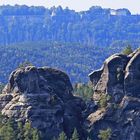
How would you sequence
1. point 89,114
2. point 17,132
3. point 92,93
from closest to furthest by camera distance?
1. point 17,132
2. point 89,114
3. point 92,93

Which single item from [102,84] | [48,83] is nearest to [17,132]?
[48,83]

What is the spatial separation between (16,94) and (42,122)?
8973mm

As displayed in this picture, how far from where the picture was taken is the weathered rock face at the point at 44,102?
127m

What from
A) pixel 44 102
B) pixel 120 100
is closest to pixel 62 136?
pixel 44 102

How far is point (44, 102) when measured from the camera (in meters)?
128

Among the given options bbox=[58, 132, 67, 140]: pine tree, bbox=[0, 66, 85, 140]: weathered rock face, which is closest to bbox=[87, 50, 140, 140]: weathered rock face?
bbox=[0, 66, 85, 140]: weathered rock face

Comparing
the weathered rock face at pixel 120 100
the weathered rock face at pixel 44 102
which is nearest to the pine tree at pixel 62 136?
the weathered rock face at pixel 44 102

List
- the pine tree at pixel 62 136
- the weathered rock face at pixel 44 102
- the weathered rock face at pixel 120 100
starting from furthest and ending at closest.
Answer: the weathered rock face at pixel 120 100
the weathered rock face at pixel 44 102
the pine tree at pixel 62 136

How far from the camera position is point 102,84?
13762cm

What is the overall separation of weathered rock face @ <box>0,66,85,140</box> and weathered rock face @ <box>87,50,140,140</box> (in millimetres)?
4765

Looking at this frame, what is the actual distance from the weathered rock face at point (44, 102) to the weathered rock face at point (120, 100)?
476 centimetres

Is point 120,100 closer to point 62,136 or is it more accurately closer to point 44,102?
point 44,102

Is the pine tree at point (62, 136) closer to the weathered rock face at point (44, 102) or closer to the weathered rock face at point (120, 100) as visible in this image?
the weathered rock face at point (44, 102)

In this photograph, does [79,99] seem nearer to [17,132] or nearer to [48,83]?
[48,83]
